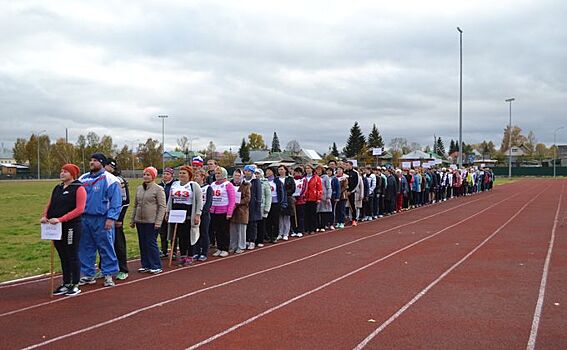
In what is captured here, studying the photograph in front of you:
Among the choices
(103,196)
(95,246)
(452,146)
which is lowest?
(95,246)

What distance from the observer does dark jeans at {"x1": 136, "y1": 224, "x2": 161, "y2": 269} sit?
9.54 meters

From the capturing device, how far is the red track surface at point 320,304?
19.6 feet

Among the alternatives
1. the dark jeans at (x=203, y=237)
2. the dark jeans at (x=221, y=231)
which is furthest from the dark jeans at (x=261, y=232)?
the dark jeans at (x=203, y=237)

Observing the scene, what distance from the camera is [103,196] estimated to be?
8.52m

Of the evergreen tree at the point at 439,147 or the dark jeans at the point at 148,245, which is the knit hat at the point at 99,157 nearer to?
the dark jeans at the point at 148,245

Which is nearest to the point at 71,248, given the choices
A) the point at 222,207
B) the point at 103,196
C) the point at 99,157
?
the point at 103,196

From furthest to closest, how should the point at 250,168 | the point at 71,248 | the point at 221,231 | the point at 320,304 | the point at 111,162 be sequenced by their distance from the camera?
the point at 250,168 < the point at 221,231 < the point at 111,162 < the point at 71,248 < the point at 320,304

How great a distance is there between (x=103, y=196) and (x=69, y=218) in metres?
0.76

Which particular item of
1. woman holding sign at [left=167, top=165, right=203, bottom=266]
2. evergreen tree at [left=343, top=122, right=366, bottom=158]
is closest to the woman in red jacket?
woman holding sign at [left=167, top=165, right=203, bottom=266]

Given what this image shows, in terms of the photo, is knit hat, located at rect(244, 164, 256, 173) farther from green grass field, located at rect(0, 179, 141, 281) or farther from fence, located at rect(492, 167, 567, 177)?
fence, located at rect(492, 167, 567, 177)

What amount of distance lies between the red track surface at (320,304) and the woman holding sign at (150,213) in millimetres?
466

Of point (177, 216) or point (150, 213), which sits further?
point (177, 216)

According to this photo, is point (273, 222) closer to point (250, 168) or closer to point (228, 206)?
point (250, 168)

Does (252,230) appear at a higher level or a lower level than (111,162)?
lower
